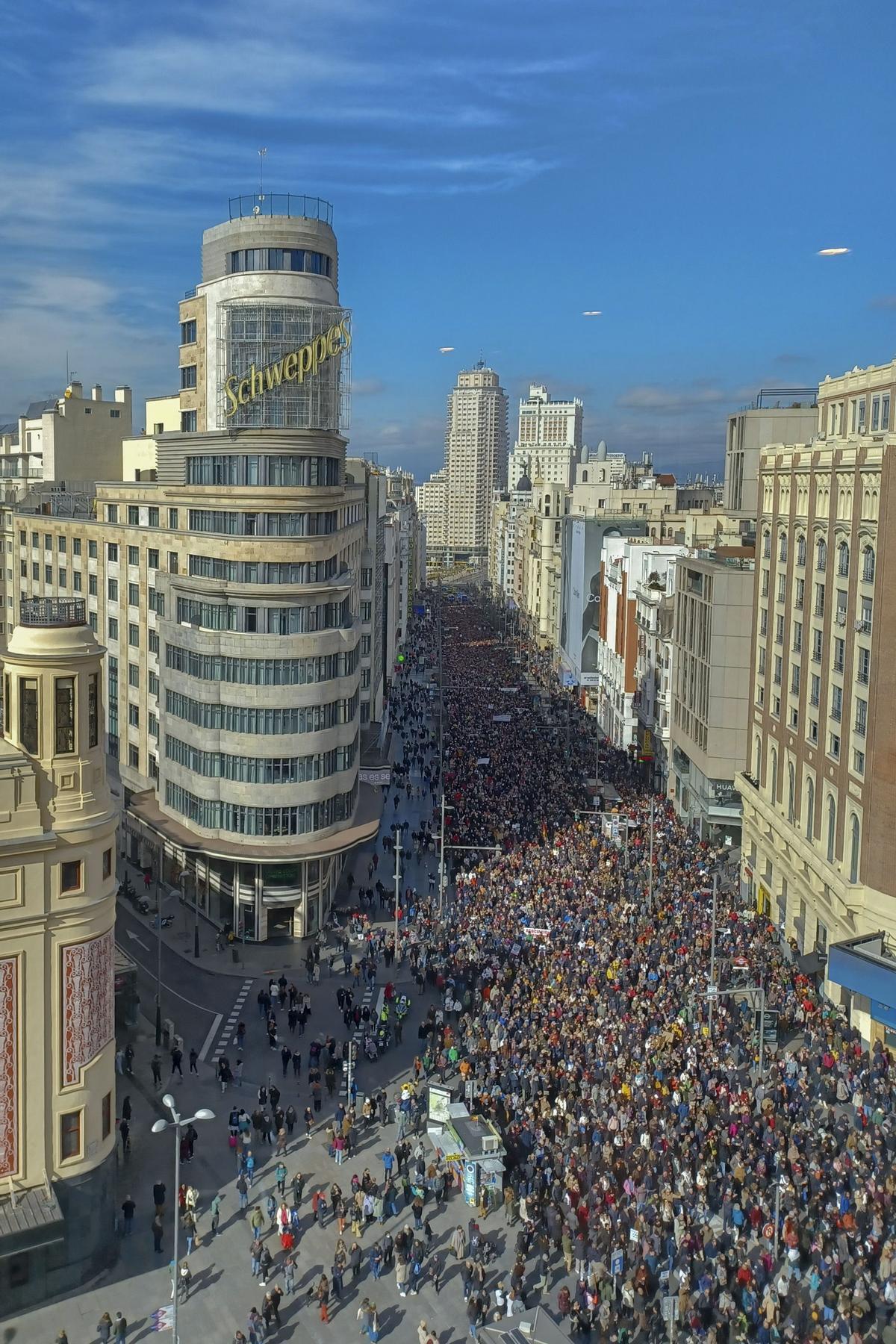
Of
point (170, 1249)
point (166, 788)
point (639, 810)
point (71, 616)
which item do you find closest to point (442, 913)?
point (166, 788)

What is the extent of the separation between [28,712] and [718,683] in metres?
44.0

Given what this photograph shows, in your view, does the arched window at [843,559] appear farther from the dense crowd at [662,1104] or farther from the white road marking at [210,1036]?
the white road marking at [210,1036]

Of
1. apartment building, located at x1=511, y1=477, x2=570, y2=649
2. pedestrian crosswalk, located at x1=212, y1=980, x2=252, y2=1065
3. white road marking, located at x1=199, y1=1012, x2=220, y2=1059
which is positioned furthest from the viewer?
apartment building, located at x1=511, y1=477, x2=570, y2=649

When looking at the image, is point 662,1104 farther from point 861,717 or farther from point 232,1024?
point 861,717

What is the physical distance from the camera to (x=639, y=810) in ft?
235

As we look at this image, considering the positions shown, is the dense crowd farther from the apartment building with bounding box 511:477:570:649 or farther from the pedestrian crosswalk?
the apartment building with bounding box 511:477:570:649

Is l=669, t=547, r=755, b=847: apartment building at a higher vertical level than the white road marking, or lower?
higher

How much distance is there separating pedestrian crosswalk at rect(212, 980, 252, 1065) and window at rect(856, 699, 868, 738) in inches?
1044

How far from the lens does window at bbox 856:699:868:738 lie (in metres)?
45.0

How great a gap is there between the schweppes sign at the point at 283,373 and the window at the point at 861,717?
2799 centimetres

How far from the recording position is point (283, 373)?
52562 millimetres

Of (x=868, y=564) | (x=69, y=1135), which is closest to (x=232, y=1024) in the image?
(x=69, y=1135)

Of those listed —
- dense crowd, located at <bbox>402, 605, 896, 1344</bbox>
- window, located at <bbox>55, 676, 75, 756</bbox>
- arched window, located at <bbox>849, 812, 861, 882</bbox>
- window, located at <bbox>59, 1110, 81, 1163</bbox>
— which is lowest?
dense crowd, located at <bbox>402, 605, 896, 1344</bbox>

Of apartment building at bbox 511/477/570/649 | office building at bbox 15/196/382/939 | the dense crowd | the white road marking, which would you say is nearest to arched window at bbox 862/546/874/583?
the dense crowd
